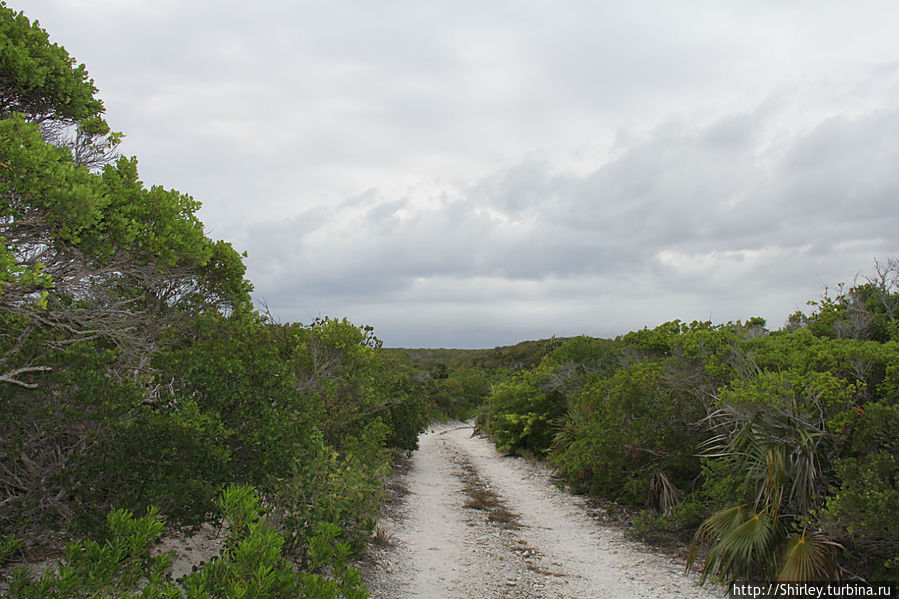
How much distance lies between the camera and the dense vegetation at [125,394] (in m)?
3.89

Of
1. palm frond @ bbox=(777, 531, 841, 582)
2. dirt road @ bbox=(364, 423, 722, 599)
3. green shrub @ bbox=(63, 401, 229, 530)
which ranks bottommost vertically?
dirt road @ bbox=(364, 423, 722, 599)

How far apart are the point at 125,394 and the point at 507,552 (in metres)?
6.65

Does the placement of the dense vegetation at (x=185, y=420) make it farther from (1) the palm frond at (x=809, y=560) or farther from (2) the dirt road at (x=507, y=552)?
(2) the dirt road at (x=507, y=552)

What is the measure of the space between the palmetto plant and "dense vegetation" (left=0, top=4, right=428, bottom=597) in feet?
15.3

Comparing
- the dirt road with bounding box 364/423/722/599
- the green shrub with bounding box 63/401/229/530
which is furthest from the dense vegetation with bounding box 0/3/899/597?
the dirt road with bounding box 364/423/722/599

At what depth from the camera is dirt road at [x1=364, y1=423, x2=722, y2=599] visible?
24.5 feet

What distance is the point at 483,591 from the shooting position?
289 inches

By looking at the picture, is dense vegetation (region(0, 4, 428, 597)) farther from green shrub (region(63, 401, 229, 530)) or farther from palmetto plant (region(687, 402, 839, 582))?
palmetto plant (region(687, 402, 839, 582))

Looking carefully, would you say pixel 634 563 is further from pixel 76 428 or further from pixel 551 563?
pixel 76 428

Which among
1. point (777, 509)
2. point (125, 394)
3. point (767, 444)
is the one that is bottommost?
point (777, 509)

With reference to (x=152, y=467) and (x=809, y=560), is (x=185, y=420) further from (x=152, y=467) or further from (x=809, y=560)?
(x=809, y=560)

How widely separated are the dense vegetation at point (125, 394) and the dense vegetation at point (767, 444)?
202 inches

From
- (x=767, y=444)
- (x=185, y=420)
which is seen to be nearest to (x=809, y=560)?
(x=767, y=444)

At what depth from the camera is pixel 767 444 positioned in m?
6.93
